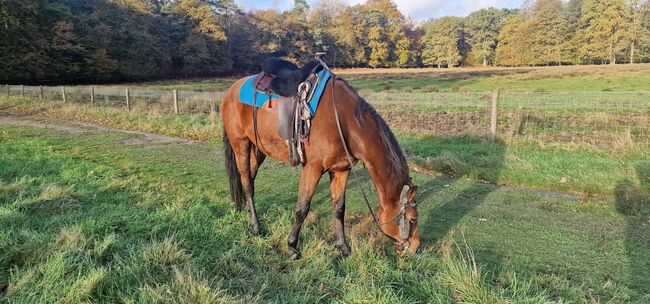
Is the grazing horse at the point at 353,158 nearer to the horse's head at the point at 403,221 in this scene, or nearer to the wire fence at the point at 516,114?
the horse's head at the point at 403,221

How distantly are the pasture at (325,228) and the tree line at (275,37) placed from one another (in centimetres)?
1930

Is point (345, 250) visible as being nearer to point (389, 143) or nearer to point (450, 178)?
point (389, 143)

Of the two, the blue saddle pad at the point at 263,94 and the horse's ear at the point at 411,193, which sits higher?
the blue saddle pad at the point at 263,94

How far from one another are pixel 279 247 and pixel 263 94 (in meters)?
1.55

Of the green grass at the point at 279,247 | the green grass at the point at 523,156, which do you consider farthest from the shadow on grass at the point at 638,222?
the green grass at the point at 523,156

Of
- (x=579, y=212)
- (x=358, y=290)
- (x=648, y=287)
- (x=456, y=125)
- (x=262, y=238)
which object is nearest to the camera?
(x=358, y=290)

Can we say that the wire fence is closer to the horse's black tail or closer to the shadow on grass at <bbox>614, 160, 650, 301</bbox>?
the shadow on grass at <bbox>614, 160, 650, 301</bbox>

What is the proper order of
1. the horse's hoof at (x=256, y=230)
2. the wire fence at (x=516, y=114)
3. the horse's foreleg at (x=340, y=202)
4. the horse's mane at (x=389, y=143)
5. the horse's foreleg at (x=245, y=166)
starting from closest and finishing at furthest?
the horse's mane at (x=389, y=143) → the horse's foreleg at (x=340, y=202) → the horse's hoof at (x=256, y=230) → the horse's foreleg at (x=245, y=166) → the wire fence at (x=516, y=114)

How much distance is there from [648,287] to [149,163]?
781 centimetres

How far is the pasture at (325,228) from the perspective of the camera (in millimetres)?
2854

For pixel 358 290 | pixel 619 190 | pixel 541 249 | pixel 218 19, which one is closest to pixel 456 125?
pixel 619 190

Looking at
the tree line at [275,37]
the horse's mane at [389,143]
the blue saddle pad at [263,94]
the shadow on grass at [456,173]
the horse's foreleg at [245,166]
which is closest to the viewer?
the horse's mane at [389,143]

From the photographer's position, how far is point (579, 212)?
17.8 ft

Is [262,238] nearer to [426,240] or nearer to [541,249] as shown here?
[426,240]
